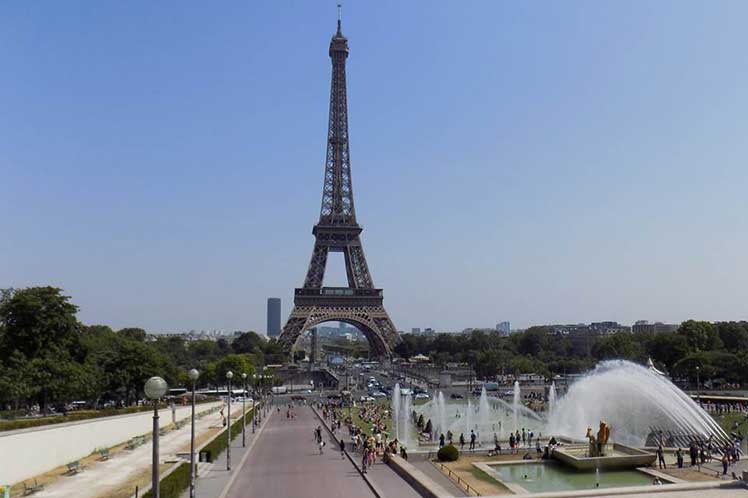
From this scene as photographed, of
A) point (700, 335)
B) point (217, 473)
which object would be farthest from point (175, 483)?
point (700, 335)

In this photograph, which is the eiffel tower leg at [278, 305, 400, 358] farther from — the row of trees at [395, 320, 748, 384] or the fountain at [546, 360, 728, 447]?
the fountain at [546, 360, 728, 447]

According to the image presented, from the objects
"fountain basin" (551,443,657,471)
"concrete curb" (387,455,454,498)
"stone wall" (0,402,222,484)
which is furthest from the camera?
"fountain basin" (551,443,657,471)

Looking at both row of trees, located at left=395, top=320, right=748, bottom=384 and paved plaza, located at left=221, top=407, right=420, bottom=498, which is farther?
row of trees, located at left=395, top=320, right=748, bottom=384

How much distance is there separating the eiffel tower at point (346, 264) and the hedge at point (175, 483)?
83.2 m

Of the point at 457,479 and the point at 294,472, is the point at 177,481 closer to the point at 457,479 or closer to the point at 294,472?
the point at 294,472

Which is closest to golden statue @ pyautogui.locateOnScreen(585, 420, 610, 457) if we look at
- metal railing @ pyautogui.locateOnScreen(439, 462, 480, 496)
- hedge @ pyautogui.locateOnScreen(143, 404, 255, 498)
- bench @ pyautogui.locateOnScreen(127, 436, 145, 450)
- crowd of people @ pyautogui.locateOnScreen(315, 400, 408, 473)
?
metal railing @ pyautogui.locateOnScreen(439, 462, 480, 496)

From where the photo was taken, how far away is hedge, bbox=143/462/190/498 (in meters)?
21.6

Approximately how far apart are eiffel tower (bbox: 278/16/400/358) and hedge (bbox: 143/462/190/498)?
83.2 meters

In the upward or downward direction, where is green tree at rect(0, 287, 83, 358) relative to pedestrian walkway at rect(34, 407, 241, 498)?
upward

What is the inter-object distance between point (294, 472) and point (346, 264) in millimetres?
89868

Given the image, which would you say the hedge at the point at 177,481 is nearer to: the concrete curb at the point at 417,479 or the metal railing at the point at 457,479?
the concrete curb at the point at 417,479

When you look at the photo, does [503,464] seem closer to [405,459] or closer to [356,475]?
[405,459]

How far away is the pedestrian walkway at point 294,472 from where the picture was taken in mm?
25031

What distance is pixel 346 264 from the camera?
391 feet
